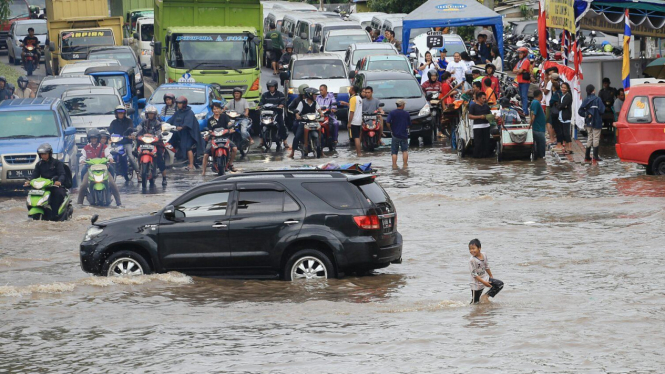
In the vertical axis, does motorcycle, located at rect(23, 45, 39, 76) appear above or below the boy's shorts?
above

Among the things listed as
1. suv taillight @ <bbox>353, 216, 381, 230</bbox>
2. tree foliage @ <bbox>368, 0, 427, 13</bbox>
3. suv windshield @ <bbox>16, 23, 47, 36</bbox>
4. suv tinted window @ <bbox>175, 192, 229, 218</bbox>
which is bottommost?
suv taillight @ <bbox>353, 216, 381, 230</bbox>

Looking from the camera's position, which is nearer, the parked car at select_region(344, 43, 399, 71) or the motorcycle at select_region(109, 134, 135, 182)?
the motorcycle at select_region(109, 134, 135, 182)

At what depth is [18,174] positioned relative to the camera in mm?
21734

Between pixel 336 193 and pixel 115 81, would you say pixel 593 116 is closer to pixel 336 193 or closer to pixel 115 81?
pixel 336 193

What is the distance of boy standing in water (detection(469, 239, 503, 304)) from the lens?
39.8 feet

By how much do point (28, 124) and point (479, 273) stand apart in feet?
43.0

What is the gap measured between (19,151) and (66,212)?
386 cm

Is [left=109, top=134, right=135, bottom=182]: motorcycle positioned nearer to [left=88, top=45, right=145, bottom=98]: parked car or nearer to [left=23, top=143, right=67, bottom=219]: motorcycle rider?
[left=23, top=143, right=67, bottom=219]: motorcycle rider

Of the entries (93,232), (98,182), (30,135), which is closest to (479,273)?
(93,232)

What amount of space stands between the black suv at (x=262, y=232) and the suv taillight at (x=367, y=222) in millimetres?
12

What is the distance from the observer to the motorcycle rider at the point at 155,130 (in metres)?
22.5

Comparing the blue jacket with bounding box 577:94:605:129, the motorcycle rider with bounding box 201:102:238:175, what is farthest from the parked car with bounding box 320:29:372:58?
the blue jacket with bounding box 577:94:605:129

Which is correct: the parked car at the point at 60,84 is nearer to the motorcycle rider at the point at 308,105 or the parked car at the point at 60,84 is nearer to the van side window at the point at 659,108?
the motorcycle rider at the point at 308,105

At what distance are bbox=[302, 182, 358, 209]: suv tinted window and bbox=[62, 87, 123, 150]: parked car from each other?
1273 centimetres
